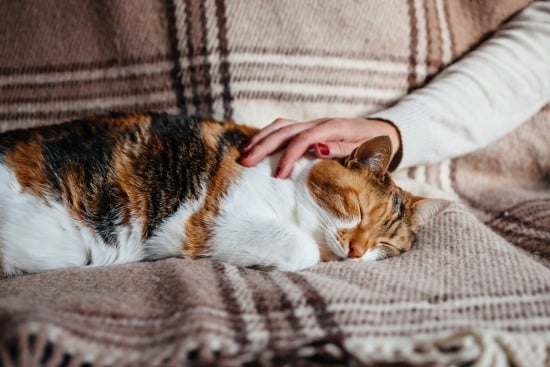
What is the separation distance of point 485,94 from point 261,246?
733 millimetres

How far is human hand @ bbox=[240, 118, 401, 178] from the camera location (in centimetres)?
103

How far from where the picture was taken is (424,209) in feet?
3.59

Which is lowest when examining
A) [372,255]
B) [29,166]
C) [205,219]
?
[372,255]

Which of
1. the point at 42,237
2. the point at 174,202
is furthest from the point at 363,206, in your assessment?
the point at 42,237

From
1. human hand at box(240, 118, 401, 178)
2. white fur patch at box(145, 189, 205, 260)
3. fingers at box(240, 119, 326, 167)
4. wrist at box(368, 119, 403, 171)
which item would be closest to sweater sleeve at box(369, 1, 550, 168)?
wrist at box(368, 119, 403, 171)

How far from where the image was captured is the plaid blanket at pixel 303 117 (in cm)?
67

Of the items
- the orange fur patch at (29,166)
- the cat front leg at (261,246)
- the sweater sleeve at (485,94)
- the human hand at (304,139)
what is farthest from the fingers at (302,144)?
the orange fur patch at (29,166)

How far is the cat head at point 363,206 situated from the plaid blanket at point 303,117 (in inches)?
2.2

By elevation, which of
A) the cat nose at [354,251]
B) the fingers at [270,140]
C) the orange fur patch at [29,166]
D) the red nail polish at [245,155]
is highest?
the orange fur patch at [29,166]

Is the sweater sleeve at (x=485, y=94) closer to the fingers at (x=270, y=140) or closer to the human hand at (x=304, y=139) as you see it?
the human hand at (x=304, y=139)

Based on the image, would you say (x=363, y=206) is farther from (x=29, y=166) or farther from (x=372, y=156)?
(x=29, y=166)

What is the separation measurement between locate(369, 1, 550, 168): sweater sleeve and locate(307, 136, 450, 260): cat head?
0.22 meters

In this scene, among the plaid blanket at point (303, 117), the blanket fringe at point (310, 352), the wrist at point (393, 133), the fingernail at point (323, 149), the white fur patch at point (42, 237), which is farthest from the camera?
the wrist at point (393, 133)

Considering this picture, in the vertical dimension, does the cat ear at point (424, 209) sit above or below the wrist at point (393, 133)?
below
